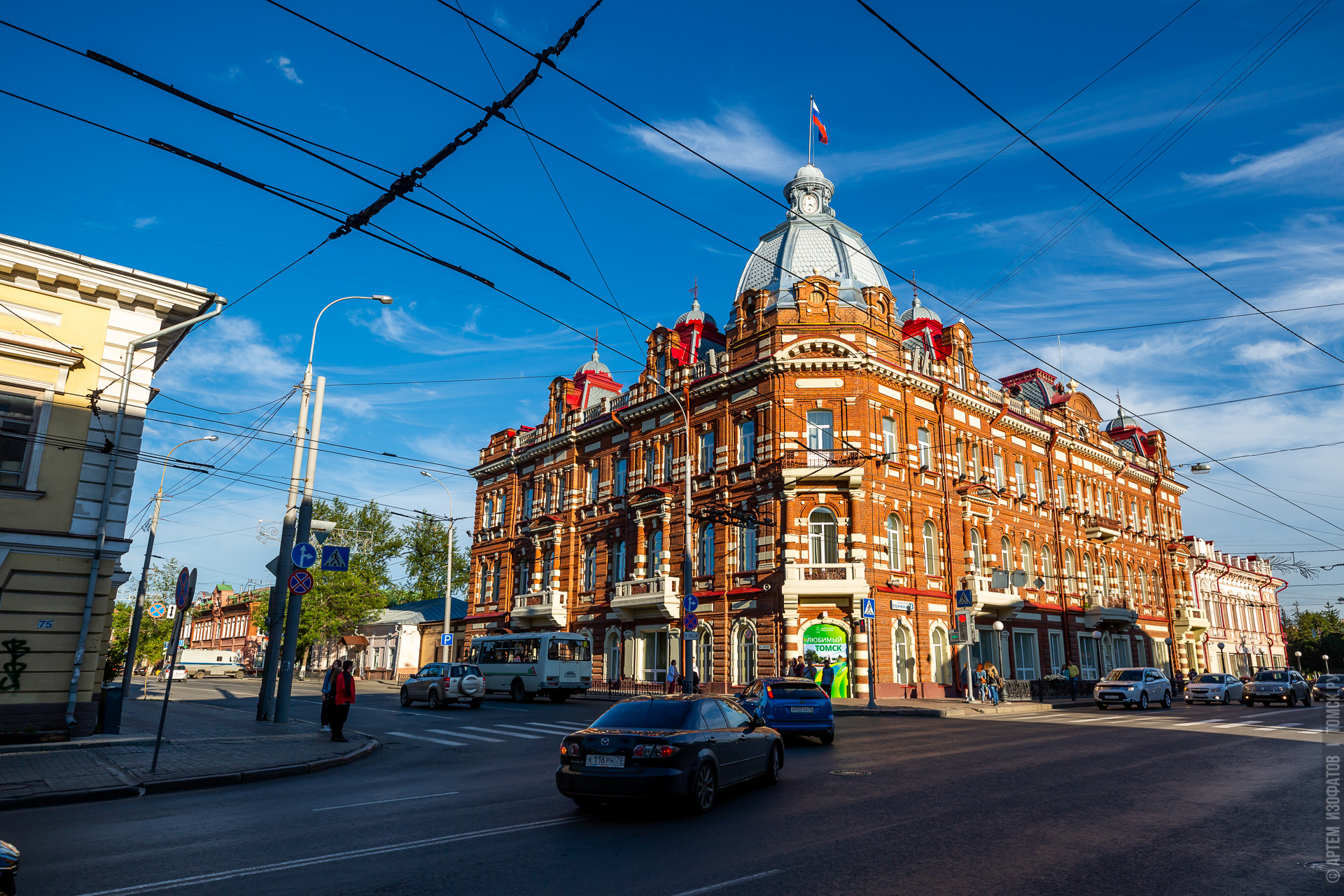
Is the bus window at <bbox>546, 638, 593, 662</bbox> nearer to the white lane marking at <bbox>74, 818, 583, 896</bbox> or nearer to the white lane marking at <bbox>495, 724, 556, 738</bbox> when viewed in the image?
the white lane marking at <bbox>495, 724, 556, 738</bbox>

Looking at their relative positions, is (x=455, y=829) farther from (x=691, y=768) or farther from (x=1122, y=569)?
(x=1122, y=569)

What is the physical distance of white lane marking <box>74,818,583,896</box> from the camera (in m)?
6.28

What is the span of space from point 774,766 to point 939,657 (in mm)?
24722

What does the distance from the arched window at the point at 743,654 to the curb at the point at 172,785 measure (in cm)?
1996

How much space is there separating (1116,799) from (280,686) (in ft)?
62.7

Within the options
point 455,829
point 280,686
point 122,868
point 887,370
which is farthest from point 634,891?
point 887,370

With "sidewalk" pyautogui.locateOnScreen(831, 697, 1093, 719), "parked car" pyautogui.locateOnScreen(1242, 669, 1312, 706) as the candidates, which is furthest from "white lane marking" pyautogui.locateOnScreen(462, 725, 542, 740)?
"parked car" pyautogui.locateOnScreen(1242, 669, 1312, 706)

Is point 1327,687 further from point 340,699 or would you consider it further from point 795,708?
point 340,699

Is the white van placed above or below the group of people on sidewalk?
below

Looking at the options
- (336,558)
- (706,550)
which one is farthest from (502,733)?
(706,550)

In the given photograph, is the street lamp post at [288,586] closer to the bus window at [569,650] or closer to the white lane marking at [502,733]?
the white lane marking at [502,733]

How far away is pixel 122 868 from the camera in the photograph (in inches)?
270

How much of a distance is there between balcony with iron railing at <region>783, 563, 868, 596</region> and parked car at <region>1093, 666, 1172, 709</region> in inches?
404

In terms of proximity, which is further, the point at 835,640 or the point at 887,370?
the point at 887,370
